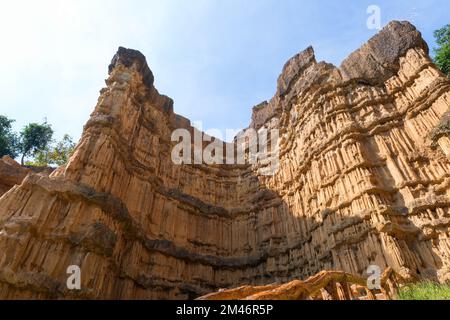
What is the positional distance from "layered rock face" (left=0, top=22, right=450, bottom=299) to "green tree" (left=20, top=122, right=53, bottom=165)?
2056cm

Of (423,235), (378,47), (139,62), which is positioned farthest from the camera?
(139,62)

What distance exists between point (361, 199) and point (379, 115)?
26.3 feet

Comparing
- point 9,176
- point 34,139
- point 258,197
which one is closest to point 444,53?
point 258,197

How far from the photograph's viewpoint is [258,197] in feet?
103

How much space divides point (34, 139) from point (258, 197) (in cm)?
3224

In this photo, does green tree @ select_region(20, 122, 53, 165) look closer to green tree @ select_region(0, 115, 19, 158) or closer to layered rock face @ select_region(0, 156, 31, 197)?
green tree @ select_region(0, 115, 19, 158)

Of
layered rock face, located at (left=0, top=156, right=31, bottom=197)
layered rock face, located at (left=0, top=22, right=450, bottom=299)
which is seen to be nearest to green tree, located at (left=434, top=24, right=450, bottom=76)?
layered rock face, located at (left=0, top=22, right=450, bottom=299)

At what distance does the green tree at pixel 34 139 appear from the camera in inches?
1697

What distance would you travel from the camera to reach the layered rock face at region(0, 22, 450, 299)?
17125 mm

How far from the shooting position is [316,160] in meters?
26.2
